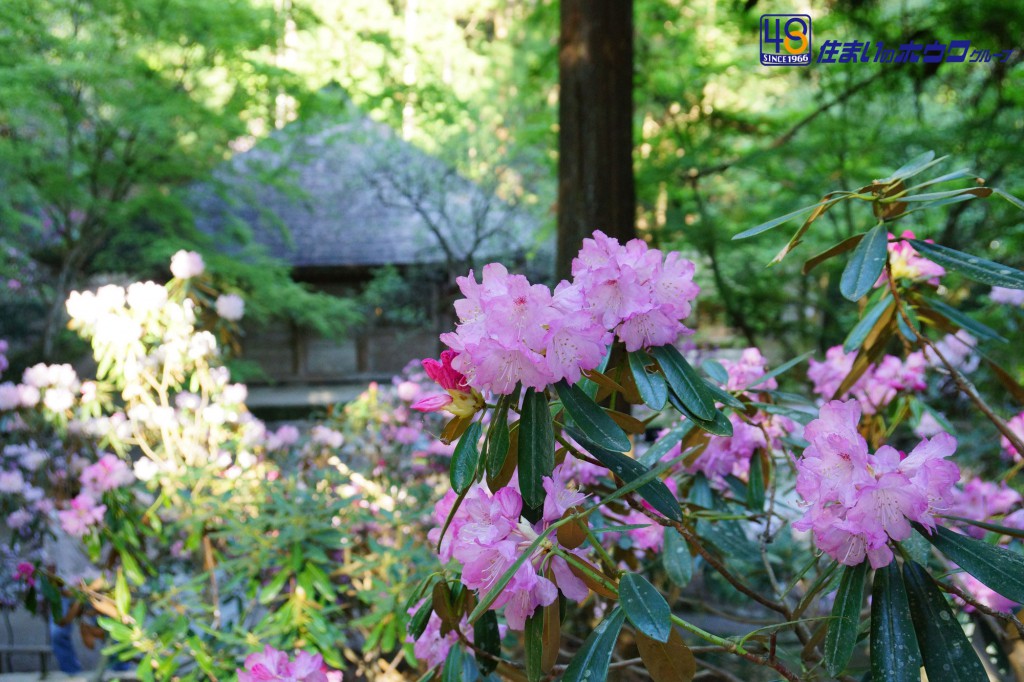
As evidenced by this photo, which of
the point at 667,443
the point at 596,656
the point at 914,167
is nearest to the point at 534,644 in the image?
the point at 596,656

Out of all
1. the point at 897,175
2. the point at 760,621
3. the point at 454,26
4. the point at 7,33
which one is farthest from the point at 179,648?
the point at 454,26

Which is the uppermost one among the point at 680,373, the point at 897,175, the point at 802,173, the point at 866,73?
the point at 866,73

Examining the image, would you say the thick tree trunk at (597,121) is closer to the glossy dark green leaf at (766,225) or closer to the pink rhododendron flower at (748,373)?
the pink rhododendron flower at (748,373)

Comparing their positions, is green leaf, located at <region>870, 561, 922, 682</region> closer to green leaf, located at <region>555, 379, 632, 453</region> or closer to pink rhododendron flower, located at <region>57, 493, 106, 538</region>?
green leaf, located at <region>555, 379, 632, 453</region>

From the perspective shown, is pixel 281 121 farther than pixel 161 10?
Yes

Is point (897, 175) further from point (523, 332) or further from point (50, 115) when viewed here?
point (50, 115)

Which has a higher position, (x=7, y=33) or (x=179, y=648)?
(x=7, y=33)

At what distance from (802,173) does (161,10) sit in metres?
4.38

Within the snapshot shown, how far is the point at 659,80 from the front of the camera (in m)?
4.25

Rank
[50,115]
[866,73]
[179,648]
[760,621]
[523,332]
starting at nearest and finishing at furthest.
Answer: [523,332], [760,621], [179,648], [866,73], [50,115]

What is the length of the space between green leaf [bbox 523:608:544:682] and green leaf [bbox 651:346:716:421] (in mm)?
210

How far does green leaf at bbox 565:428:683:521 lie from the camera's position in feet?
1.98

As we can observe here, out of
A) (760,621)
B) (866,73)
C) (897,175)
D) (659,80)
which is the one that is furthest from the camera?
(659,80)

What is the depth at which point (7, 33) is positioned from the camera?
4766 mm
